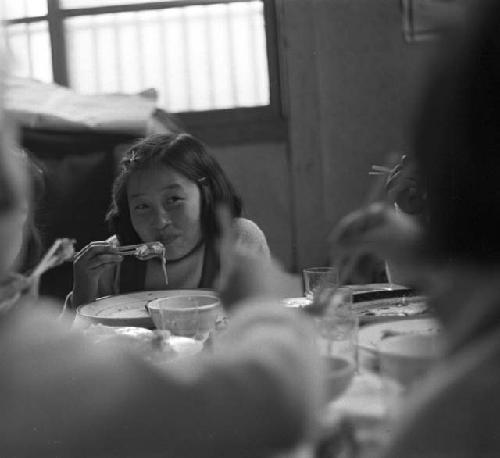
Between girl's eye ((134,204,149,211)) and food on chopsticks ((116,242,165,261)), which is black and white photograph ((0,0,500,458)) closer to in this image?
food on chopsticks ((116,242,165,261))

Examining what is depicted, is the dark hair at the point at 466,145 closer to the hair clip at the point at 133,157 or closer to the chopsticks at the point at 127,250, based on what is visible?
the chopsticks at the point at 127,250

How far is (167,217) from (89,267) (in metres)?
0.17

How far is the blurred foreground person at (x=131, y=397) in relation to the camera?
281mm

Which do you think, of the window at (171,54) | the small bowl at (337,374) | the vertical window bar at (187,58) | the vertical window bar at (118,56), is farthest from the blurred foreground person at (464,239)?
the vertical window bar at (118,56)

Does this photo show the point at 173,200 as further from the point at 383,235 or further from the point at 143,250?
the point at 383,235

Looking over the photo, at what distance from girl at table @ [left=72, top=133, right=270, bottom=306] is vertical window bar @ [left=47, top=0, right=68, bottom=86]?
2.77 ft

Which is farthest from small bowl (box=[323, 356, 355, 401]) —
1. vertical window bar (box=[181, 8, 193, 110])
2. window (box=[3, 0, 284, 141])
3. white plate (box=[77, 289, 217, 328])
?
vertical window bar (box=[181, 8, 193, 110])

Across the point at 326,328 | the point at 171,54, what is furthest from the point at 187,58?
the point at 326,328

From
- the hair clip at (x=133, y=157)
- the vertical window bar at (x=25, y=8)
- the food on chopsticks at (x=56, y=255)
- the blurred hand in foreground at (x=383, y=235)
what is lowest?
the food on chopsticks at (x=56, y=255)

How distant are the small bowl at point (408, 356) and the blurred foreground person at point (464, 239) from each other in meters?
0.02

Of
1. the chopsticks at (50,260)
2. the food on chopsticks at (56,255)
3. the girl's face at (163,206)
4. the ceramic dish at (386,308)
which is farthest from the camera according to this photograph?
the girl's face at (163,206)

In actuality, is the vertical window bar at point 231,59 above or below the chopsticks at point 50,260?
above

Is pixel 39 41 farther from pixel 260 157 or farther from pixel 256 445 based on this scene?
pixel 256 445

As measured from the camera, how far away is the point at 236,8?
1.61 metres
